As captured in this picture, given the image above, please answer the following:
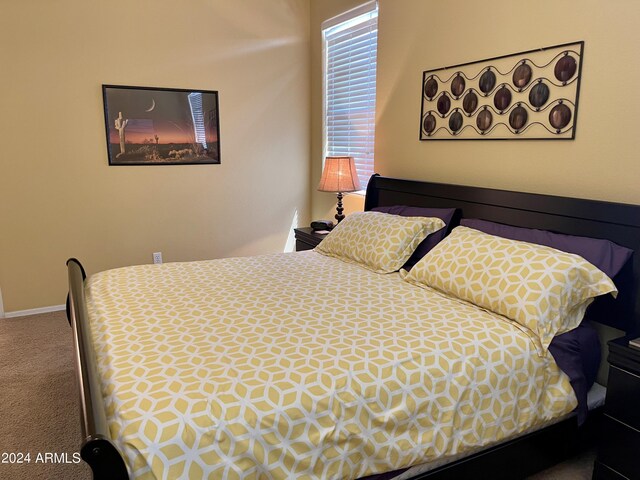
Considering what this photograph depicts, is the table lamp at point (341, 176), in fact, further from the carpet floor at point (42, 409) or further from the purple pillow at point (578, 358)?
the carpet floor at point (42, 409)

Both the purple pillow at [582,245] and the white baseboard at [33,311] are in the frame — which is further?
the white baseboard at [33,311]

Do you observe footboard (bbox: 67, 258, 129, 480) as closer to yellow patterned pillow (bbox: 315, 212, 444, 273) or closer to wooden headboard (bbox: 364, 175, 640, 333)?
yellow patterned pillow (bbox: 315, 212, 444, 273)

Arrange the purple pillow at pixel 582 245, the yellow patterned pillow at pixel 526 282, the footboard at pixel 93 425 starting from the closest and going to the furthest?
1. the footboard at pixel 93 425
2. the yellow patterned pillow at pixel 526 282
3. the purple pillow at pixel 582 245

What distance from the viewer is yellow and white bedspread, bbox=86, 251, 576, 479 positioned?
125cm

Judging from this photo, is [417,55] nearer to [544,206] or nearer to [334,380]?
[544,206]

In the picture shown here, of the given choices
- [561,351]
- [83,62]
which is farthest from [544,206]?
[83,62]

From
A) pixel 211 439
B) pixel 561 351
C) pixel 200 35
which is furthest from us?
pixel 200 35

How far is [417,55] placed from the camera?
10.1ft

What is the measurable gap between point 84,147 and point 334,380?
309 centimetres

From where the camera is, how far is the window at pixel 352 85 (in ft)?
11.9

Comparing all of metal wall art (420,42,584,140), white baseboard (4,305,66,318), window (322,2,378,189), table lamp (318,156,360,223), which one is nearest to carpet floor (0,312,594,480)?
white baseboard (4,305,66,318)

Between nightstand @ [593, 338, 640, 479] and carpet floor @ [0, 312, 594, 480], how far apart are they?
0.28 m

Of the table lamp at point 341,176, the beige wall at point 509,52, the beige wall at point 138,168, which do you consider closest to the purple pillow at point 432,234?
the beige wall at point 509,52

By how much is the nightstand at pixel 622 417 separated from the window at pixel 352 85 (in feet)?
7.89
